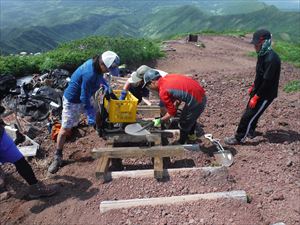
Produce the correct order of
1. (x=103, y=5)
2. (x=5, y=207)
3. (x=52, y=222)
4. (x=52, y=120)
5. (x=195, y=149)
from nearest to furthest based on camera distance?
(x=52, y=222) → (x=5, y=207) → (x=195, y=149) → (x=52, y=120) → (x=103, y=5)

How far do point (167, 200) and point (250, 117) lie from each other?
212 cm

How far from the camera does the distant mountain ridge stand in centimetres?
5041

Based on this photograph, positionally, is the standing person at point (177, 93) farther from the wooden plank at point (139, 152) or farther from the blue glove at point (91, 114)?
the blue glove at point (91, 114)

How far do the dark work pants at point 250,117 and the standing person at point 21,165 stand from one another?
9.71 ft

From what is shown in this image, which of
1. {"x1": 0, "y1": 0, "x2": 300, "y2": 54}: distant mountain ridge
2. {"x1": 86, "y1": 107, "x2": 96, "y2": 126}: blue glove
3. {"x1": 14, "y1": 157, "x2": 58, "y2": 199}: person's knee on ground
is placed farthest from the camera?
{"x1": 0, "y1": 0, "x2": 300, "y2": 54}: distant mountain ridge

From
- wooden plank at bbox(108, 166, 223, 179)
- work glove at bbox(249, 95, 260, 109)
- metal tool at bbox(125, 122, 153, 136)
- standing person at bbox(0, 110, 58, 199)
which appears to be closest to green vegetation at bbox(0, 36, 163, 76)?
metal tool at bbox(125, 122, 153, 136)

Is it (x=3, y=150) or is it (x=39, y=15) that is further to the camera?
(x=39, y=15)

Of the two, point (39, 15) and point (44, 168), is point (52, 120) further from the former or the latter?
point (39, 15)

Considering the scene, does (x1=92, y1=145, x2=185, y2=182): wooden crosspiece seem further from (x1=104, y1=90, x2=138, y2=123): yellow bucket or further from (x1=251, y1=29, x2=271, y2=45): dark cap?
(x1=251, y1=29, x2=271, y2=45): dark cap

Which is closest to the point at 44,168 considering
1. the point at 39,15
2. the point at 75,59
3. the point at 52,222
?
the point at 52,222

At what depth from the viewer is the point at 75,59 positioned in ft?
31.8

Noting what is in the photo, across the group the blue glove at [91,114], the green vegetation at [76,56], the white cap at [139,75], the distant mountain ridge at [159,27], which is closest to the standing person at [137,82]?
the white cap at [139,75]

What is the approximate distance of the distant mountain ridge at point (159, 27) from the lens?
50.4 m

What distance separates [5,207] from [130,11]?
392 feet
